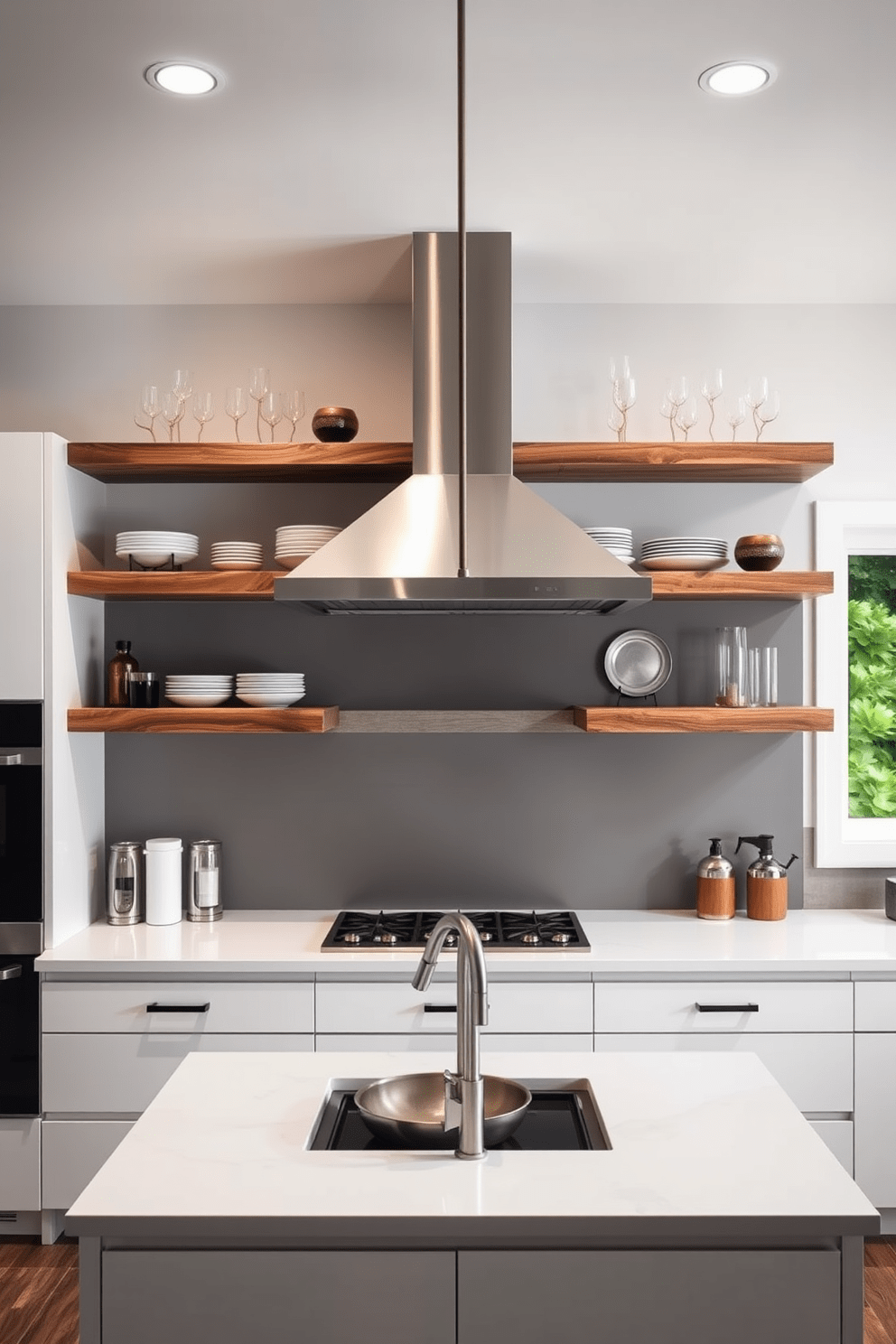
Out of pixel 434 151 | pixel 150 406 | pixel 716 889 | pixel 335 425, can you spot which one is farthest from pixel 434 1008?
pixel 434 151

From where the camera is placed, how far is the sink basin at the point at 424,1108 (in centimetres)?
178

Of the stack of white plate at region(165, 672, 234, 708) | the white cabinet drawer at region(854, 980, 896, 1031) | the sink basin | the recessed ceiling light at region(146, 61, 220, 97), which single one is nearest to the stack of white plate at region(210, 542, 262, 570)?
the stack of white plate at region(165, 672, 234, 708)

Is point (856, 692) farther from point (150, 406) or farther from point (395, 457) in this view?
point (150, 406)

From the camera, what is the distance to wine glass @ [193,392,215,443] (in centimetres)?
346

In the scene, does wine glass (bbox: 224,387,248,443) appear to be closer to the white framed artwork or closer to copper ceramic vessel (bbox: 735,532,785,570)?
copper ceramic vessel (bbox: 735,532,785,570)

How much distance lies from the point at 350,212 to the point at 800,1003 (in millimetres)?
2538

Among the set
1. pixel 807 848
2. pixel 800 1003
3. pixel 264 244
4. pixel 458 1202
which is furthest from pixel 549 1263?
pixel 264 244

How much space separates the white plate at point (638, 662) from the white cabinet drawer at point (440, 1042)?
1161 millimetres

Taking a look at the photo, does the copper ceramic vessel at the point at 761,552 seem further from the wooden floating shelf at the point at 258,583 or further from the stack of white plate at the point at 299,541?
the stack of white plate at the point at 299,541

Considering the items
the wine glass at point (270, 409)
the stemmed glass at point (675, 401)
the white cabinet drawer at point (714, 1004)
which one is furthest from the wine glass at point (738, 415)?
the white cabinet drawer at point (714, 1004)

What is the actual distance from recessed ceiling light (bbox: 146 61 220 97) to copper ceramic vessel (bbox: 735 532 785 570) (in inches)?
78.1

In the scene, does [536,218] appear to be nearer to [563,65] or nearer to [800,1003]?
[563,65]

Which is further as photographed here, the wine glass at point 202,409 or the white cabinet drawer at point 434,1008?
the wine glass at point 202,409

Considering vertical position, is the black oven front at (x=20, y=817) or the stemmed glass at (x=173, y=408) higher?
the stemmed glass at (x=173, y=408)
